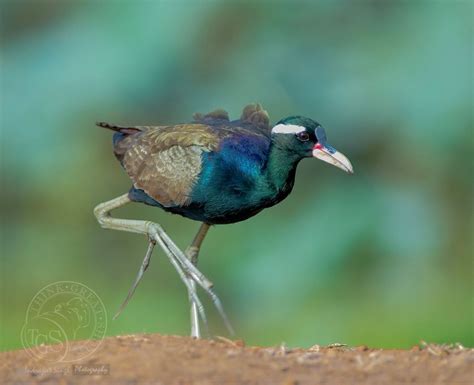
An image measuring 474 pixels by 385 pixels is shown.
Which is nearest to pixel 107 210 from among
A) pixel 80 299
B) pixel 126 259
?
pixel 80 299

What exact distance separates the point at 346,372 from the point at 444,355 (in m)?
0.86

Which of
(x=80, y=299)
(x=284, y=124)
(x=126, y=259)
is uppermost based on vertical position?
(x=284, y=124)

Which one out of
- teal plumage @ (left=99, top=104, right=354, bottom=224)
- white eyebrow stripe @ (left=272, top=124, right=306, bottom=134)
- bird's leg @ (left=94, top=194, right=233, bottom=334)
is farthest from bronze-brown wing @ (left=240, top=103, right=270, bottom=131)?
bird's leg @ (left=94, top=194, right=233, bottom=334)

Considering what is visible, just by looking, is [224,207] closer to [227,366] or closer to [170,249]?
[170,249]

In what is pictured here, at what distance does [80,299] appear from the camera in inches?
281

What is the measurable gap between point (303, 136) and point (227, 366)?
8.92ft

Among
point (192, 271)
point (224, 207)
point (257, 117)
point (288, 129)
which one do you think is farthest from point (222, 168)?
point (257, 117)

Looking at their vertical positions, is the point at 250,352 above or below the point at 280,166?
below

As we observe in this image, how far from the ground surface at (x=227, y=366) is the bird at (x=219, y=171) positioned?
4.78ft

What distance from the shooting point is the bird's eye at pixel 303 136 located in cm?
768

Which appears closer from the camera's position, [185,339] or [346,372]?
[346,372]

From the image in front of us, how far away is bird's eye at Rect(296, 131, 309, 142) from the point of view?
7.68 metres

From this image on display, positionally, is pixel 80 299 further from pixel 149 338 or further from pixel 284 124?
pixel 284 124

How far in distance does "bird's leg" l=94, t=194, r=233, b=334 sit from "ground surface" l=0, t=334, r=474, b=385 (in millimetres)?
815
